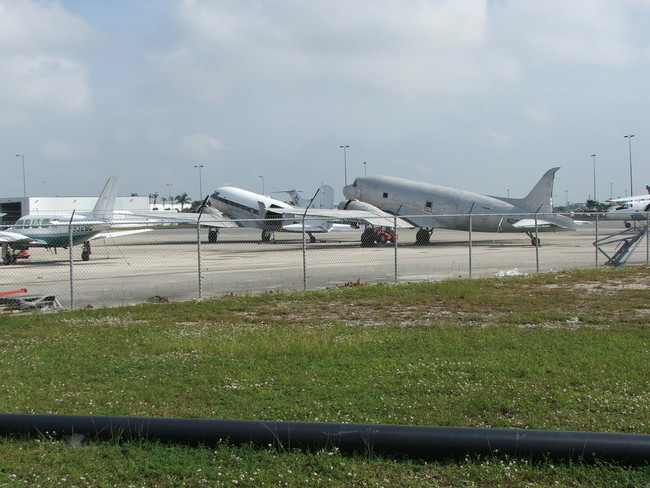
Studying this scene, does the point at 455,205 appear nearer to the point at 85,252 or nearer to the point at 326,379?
the point at 85,252

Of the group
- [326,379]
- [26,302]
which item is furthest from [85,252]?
[326,379]

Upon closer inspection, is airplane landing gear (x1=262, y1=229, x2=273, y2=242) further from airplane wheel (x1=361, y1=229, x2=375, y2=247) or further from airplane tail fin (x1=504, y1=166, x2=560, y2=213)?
airplane tail fin (x1=504, y1=166, x2=560, y2=213)

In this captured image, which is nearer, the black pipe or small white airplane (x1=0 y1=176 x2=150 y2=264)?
the black pipe

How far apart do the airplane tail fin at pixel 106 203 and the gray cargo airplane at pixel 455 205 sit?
1442 centimetres

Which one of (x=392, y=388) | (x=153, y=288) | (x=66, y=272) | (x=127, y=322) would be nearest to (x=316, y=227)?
(x=66, y=272)

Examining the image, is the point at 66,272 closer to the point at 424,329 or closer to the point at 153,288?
the point at 153,288

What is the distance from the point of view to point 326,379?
7.44 metres

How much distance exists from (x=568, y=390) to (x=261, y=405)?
312 cm

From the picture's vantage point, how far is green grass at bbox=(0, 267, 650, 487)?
16.2ft

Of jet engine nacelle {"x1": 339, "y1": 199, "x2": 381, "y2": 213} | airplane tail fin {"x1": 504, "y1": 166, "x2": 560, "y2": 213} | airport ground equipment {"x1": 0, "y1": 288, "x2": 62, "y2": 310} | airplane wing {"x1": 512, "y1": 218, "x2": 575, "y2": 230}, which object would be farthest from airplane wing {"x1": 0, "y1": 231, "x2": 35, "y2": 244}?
airplane tail fin {"x1": 504, "y1": 166, "x2": 560, "y2": 213}

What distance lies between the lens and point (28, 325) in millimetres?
11680

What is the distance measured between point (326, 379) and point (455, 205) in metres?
32.7

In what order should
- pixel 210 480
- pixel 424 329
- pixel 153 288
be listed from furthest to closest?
pixel 153 288 → pixel 424 329 → pixel 210 480

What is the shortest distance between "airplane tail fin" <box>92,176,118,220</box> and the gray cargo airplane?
14.4 meters
